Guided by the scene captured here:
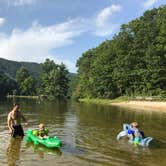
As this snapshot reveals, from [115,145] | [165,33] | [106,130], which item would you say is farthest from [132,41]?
[115,145]

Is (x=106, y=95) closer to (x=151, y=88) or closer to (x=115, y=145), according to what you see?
(x=151, y=88)

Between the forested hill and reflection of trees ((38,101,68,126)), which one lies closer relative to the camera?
reflection of trees ((38,101,68,126))

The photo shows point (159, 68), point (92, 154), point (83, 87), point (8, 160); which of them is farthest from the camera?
point (83, 87)

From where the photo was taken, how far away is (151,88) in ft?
240

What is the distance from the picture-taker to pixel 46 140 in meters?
17.9

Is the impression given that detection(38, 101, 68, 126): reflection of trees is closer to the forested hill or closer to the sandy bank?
the sandy bank

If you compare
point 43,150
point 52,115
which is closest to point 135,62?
point 52,115

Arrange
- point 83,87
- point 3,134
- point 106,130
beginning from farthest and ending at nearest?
point 83,87 → point 106,130 → point 3,134

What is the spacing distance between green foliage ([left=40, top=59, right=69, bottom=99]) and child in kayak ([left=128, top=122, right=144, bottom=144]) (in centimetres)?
11069

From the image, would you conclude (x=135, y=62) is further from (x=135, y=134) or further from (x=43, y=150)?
(x=43, y=150)

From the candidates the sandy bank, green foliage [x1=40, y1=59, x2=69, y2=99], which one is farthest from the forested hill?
green foliage [x1=40, y1=59, x2=69, y2=99]

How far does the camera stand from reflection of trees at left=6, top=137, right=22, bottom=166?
1509 centimetres

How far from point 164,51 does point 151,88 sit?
864 cm

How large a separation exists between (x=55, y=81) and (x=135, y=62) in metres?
61.8
